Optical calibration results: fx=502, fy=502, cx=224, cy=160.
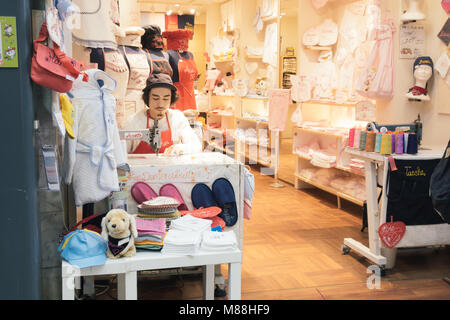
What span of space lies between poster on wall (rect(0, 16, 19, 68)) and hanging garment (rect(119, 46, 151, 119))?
83.3 inches

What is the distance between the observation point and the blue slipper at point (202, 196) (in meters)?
2.92

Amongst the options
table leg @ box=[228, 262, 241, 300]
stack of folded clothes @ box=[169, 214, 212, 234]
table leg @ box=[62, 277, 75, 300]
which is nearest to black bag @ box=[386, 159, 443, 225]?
stack of folded clothes @ box=[169, 214, 212, 234]

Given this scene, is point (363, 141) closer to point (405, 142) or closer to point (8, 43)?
point (405, 142)

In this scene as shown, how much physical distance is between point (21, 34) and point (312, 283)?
244 centimetres

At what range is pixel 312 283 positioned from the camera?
3453mm

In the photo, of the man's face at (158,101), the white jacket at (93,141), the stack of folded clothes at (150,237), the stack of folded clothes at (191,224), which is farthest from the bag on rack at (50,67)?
the man's face at (158,101)

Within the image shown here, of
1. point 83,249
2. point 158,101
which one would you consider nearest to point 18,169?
point 83,249

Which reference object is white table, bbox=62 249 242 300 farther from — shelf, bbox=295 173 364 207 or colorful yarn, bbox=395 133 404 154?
shelf, bbox=295 173 364 207

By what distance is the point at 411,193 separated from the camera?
3600mm

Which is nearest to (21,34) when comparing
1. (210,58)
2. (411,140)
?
(411,140)

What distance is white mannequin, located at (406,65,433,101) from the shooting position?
4336mm

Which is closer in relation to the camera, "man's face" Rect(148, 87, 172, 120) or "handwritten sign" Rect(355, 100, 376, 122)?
"man's face" Rect(148, 87, 172, 120)

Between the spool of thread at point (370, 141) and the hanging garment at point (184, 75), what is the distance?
7.65ft
